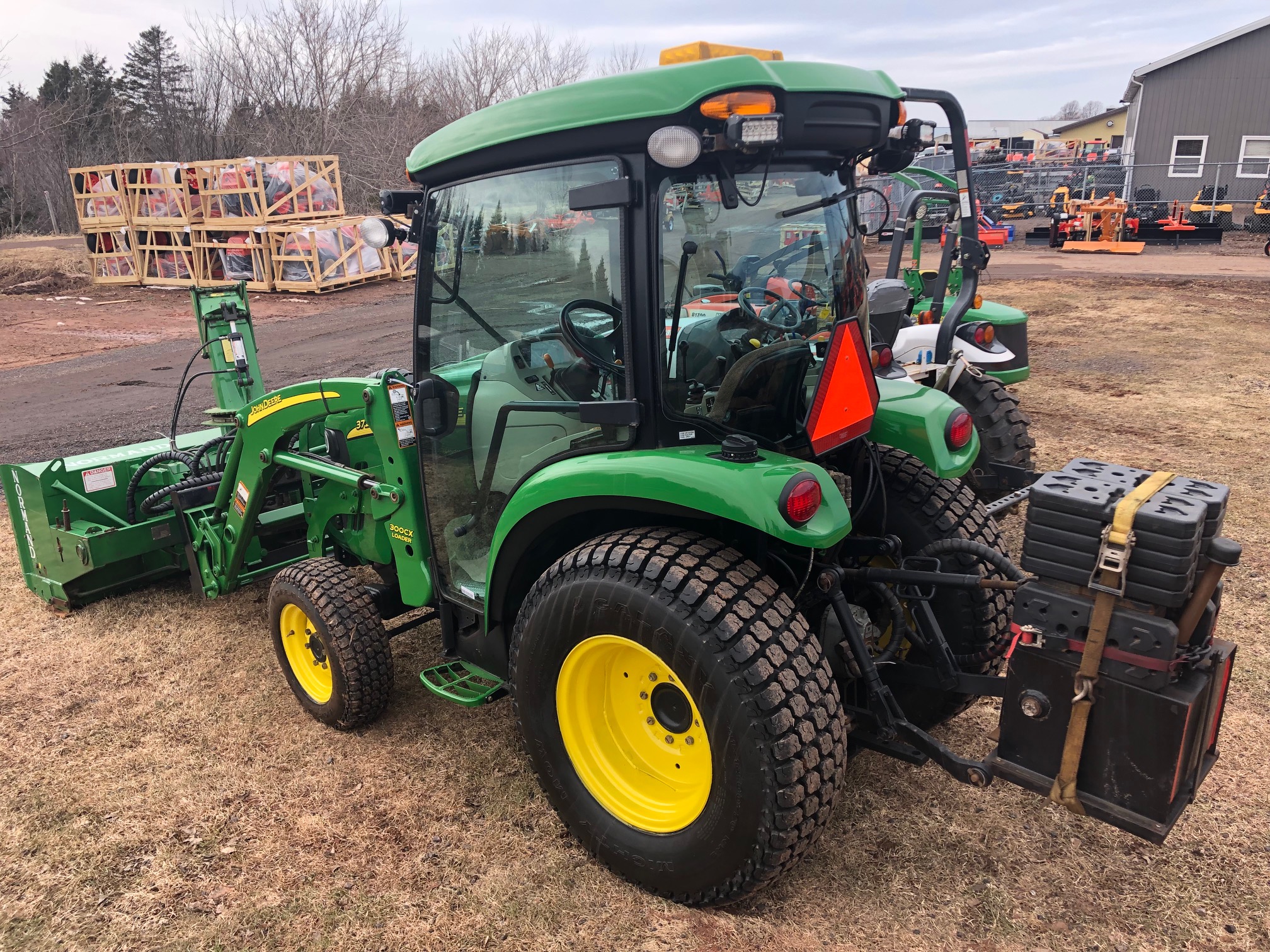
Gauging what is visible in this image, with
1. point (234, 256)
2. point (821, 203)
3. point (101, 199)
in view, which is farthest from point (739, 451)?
point (101, 199)

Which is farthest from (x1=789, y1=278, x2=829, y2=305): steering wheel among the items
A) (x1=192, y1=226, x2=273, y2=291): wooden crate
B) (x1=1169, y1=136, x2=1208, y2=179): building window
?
(x1=1169, y1=136, x2=1208, y2=179): building window

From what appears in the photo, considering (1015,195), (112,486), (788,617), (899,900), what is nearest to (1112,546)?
(788,617)

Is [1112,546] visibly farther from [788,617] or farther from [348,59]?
[348,59]

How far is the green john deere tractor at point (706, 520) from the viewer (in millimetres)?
2090

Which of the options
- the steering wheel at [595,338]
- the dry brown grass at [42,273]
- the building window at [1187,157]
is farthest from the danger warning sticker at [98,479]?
the building window at [1187,157]

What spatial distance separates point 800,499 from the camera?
2.24 meters

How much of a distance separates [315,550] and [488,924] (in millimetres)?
2058

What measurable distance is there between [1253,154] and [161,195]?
28.2 meters

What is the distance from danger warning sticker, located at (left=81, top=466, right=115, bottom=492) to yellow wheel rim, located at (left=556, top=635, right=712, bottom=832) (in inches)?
130

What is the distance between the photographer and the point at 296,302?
1602 centimetres

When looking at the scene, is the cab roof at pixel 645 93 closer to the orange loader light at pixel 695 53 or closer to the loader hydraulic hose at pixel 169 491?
the orange loader light at pixel 695 53

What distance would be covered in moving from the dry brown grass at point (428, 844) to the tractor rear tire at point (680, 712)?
229mm

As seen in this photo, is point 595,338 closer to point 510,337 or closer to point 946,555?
point 510,337

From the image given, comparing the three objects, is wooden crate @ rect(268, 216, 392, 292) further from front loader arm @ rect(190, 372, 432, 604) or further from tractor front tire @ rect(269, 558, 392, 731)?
tractor front tire @ rect(269, 558, 392, 731)
